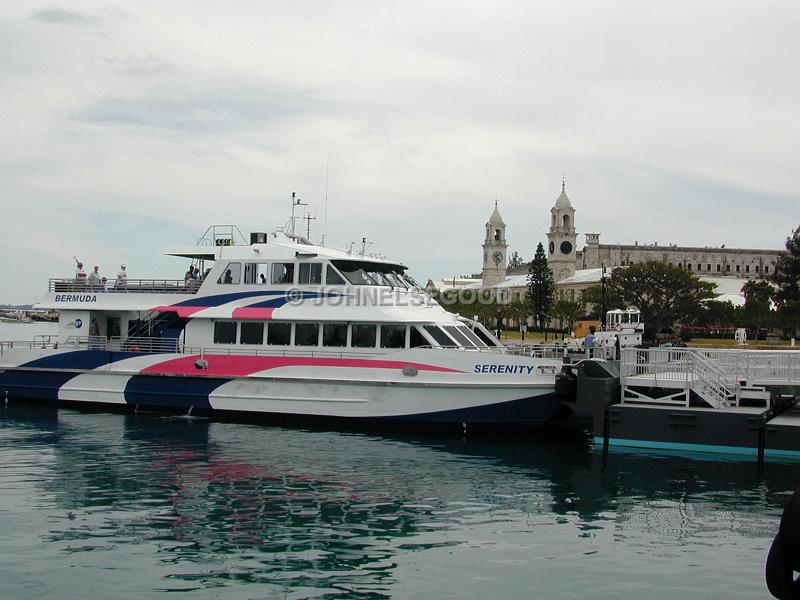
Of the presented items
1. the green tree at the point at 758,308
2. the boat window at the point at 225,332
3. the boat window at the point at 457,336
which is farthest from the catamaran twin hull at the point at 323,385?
the green tree at the point at 758,308

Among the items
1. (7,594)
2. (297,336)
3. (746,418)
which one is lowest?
(7,594)

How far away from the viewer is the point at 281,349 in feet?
73.6

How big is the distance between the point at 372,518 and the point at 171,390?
11.9 metres

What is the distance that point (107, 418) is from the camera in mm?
22797

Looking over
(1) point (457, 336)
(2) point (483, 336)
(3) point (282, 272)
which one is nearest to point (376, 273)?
(3) point (282, 272)

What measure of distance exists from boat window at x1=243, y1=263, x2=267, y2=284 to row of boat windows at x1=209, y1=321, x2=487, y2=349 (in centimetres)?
129

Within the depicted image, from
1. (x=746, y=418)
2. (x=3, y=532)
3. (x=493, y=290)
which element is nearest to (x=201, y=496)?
(x=3, y=532)

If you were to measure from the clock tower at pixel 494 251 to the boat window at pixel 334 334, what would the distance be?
129 metres

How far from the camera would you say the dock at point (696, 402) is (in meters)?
17.9

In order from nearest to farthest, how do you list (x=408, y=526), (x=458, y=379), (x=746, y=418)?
(x=408, y=526)
(x=746, y=418)
(x=458, y=379)

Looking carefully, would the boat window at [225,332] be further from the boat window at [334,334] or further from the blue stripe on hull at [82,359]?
the boat window at [334,334]

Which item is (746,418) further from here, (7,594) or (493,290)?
(493,290)

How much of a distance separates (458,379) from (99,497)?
939 centimetres

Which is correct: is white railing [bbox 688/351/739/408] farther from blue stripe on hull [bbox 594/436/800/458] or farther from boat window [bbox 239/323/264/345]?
boat window [bbox 239/323/264/345]
